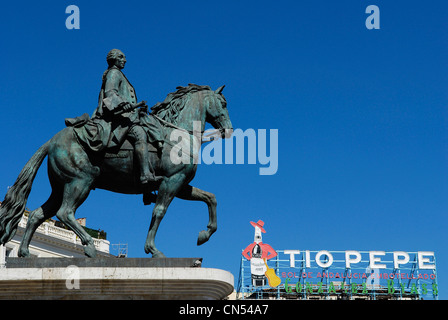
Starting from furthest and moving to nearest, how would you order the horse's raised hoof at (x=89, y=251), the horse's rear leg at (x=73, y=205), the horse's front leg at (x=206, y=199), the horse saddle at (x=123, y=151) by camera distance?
the horse's front leg at (x=206, y=199) < the horse saddle at (x=123, y=151) < the horse's rear leg at (x=73, y=205) < the horse's raised hoof at (x=89, y=251)

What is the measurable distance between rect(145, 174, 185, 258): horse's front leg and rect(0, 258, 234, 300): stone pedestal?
3.35 feet

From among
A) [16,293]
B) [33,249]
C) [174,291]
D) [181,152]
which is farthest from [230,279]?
[33,249]

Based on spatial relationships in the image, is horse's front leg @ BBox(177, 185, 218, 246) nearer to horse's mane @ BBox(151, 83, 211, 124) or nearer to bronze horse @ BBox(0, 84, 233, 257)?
bronze horse @ BBox(0, 84, 233, 257)

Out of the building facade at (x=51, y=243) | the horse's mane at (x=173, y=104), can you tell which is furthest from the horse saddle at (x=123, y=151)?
the building facade at (x=51, y=243)

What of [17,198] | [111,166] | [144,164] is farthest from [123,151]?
[17,198]

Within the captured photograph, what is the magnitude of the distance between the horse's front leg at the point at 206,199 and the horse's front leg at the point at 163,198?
0.40 m

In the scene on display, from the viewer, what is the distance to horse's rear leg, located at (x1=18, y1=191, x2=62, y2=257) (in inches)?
673

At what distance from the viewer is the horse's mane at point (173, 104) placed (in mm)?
18000

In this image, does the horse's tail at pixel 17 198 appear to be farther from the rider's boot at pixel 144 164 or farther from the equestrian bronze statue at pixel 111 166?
the rider's boot at pixel 144 164

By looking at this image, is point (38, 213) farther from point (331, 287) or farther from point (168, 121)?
point (331, 287)

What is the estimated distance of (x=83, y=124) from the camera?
17.3 m

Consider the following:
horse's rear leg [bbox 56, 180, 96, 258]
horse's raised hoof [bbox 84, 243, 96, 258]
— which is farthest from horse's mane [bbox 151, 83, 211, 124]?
horse's raised hoof [bbox 84, 243, 96, 258]
